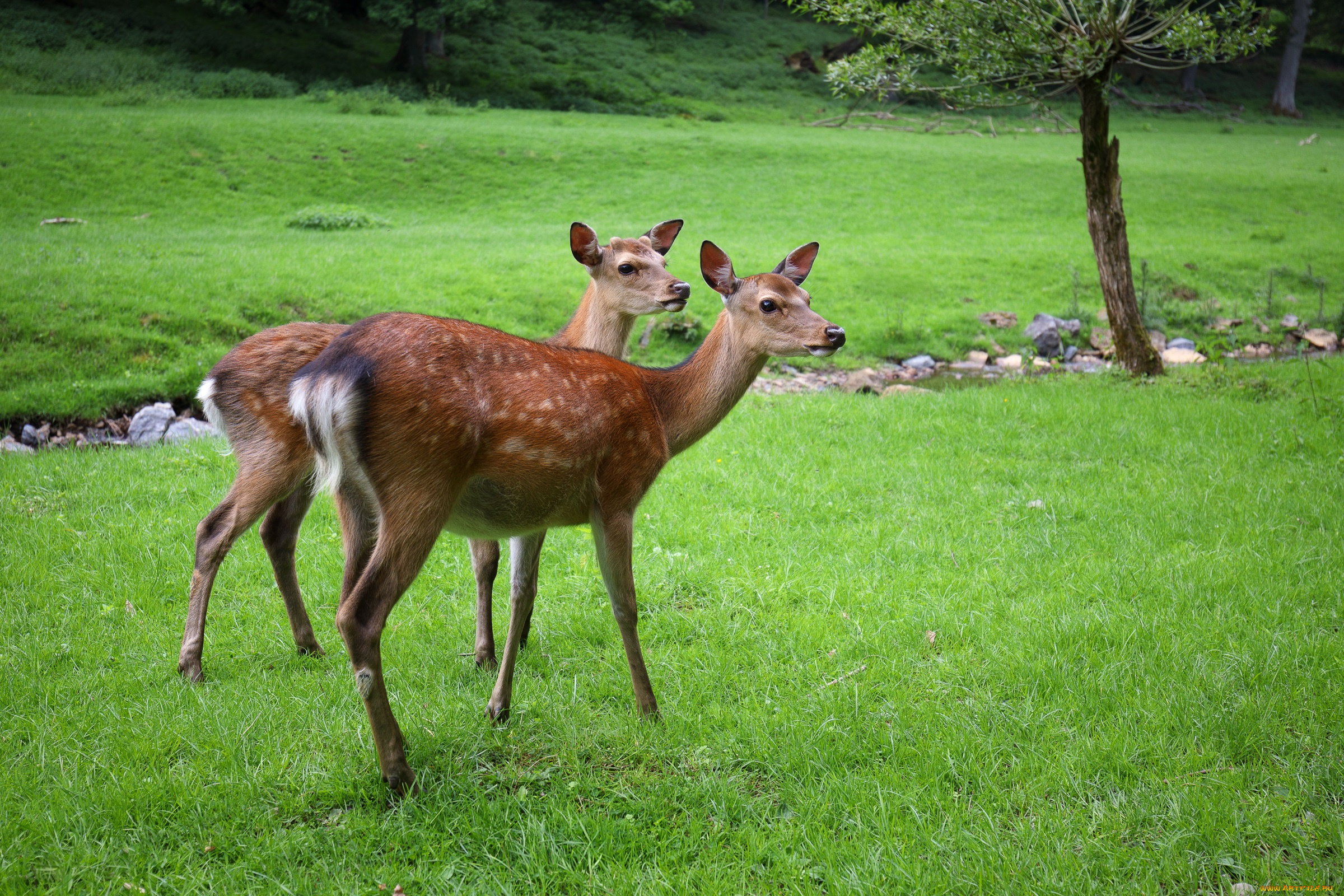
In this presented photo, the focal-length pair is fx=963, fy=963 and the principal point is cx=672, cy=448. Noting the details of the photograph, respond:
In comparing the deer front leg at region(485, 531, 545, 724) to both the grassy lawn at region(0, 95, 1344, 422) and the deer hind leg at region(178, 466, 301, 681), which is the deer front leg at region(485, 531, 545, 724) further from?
the grassy lawn at region(0, 95, 1344, 422)

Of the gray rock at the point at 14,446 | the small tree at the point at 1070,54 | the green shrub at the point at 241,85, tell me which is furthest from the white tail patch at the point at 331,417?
the green shrub at the point at 241,85

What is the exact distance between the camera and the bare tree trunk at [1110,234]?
10.3 metres

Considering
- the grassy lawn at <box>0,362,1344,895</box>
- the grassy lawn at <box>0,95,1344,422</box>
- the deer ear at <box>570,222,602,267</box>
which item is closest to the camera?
the grassy lawn at <box>0,362,1344,895</box>

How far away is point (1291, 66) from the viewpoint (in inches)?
1563

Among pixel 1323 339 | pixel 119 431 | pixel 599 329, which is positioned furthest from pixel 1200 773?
pixel 1323 339

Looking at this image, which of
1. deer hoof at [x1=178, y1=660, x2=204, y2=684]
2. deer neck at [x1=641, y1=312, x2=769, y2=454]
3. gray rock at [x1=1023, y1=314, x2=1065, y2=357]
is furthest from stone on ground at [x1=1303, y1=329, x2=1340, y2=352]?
deer hoof at [x1=178, y1=660, x2=204, y2=684]

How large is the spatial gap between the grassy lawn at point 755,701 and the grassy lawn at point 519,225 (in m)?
4.65

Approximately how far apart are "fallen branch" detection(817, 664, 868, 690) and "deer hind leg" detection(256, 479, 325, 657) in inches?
97.3

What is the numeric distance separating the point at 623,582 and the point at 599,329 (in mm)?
2452

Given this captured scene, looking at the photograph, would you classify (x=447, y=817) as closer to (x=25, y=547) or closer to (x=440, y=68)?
(x=25, y=547)

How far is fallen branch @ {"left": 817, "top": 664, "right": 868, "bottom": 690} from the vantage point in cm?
443

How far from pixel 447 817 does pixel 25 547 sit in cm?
392

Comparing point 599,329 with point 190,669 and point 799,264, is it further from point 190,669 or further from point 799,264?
point 190,669

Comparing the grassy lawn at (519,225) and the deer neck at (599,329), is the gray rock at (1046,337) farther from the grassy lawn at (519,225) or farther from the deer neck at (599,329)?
the deer neck at (599,329)
